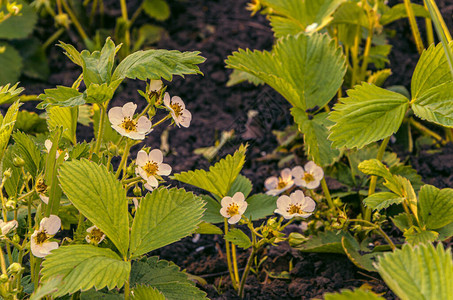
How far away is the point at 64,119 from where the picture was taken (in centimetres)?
110

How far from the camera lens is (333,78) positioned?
1.30 m

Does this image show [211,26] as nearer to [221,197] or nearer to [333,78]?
[333,78]

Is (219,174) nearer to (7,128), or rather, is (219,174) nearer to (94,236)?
(94,236)

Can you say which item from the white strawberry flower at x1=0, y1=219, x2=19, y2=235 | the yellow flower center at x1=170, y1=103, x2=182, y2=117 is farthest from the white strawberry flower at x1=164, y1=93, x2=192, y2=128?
the white strawberry flower at x1=0, y1=219, x2=19, y2=235

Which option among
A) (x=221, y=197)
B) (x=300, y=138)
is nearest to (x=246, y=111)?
(x=300, y=138)

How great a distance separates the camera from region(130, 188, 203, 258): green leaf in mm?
904

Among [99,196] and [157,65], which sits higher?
[157,65]

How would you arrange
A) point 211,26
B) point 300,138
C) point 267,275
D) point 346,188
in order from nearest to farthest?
point 267,275 < point 346,188 < point 300,138 < point 211,26

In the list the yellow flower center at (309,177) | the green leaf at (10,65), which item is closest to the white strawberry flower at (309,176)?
the yellow flower center at (309,177)

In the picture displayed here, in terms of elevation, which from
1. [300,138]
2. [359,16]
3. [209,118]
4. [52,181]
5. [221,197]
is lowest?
[209,118]

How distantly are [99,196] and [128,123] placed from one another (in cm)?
15

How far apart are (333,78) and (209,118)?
74 cm

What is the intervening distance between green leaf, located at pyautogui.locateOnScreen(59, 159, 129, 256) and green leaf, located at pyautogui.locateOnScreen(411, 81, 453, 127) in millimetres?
614

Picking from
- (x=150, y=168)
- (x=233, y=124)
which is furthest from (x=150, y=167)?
(x=233, y=124)
